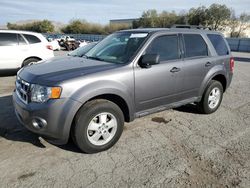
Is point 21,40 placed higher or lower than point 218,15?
lower

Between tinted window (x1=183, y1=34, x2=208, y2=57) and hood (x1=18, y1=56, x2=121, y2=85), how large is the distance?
161 centimetres

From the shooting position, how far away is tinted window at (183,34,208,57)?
444 cm

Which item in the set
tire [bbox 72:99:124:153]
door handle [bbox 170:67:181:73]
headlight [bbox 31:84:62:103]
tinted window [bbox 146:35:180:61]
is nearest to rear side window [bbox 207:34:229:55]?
tinted window [bbox 146:35:180:61]

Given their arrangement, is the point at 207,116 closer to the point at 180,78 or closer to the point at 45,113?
the point at 180,78

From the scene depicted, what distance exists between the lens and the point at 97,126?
11.0 feet

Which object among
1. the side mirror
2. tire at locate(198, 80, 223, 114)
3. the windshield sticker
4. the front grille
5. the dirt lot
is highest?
the windshield sticker

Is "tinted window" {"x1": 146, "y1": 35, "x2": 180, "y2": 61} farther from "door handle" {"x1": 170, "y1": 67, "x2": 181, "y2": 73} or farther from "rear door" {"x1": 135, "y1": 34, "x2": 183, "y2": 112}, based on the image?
"door handle" {"x1": 170, "y1": 67, "x2": 181, "y2": 73}

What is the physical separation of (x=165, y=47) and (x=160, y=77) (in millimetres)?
584

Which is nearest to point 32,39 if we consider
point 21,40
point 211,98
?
point 21,40

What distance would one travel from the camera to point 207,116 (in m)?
5.02

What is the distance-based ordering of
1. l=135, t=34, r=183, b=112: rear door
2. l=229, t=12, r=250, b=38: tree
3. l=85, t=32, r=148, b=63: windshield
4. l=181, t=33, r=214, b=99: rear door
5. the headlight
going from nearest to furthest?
the headlight, l=135, t=34, r=183, b=112: rear door, l=85, t=32, r=148, b=63: windshield, l=181, t=33, r=214, b=99: rear door, l=229, t=12, r=250, b=38: tree

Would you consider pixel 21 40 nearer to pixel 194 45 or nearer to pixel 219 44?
pixel 194 45

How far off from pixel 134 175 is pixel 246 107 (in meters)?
3.93

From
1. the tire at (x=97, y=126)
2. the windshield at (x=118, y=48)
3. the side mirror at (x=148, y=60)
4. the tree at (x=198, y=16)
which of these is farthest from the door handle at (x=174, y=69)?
the tree at (x=198, y=16)
